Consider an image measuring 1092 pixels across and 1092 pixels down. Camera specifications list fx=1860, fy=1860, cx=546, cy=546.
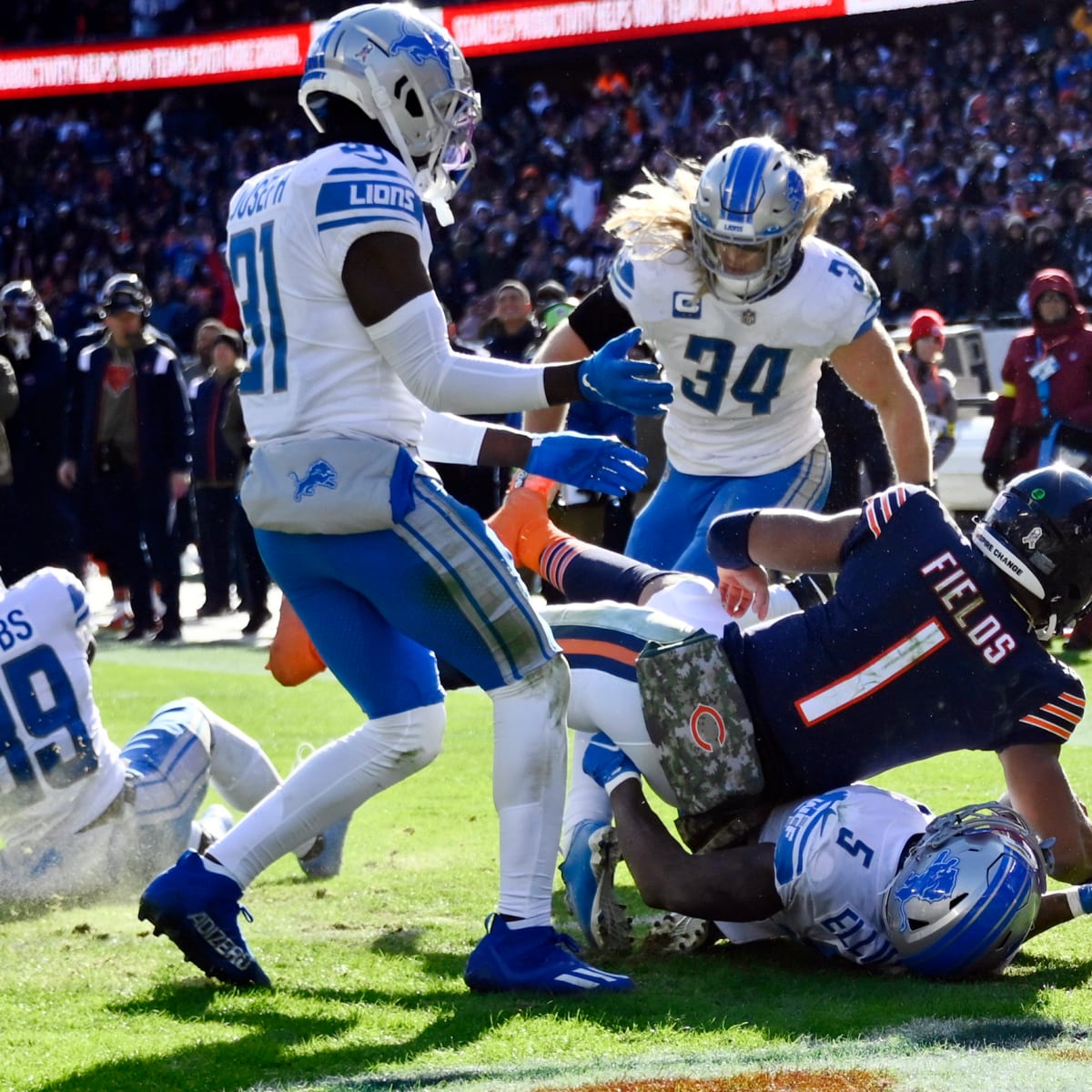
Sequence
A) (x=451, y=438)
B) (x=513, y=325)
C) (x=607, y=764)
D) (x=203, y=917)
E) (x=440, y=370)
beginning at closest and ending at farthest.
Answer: (x=440, y=370)
(x=203, y=917)
(x=451, y=438)
(x=607, y=764)
(x=513, y=325)

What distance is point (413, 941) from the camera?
4.11 metres

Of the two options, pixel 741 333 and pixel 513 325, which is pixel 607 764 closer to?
pixel 741 333

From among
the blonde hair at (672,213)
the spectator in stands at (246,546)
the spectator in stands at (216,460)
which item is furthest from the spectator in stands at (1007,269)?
the blonde hair at (672,213)

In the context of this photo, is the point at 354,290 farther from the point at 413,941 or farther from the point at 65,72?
the point at 65,72

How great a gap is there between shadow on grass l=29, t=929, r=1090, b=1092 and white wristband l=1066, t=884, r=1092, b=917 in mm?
123

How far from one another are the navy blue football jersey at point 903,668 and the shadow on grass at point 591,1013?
0.44 meters

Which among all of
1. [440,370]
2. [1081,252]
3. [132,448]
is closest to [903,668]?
[440,370]

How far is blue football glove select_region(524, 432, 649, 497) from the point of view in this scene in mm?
3453

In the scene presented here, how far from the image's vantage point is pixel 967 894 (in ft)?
10.9

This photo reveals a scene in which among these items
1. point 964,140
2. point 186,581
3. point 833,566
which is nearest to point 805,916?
point 833,566

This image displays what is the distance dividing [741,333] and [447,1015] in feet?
7.26

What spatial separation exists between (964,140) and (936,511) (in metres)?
17.3

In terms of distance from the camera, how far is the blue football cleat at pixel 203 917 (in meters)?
3.56

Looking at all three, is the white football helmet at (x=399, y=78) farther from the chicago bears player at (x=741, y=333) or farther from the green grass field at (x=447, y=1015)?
the green grass field at (x=447, y=1015)
